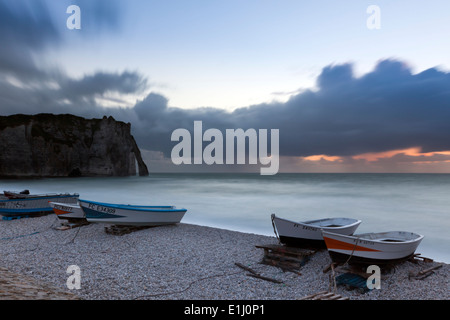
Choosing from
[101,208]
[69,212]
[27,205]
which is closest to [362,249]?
[101,208]

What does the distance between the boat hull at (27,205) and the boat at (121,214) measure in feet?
25.9

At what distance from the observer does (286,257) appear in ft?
32.3

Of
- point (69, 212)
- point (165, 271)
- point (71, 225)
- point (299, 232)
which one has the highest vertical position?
point (299, 232)

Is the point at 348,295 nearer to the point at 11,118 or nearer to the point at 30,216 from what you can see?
the point at 30,216

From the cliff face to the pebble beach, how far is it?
259 feet

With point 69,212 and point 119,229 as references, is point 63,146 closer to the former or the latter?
point 69,212

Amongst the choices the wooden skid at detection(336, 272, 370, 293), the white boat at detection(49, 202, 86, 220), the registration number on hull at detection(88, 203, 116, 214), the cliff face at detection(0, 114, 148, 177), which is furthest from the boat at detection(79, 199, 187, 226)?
the cliff face at detection(0, 114, 148, 177)

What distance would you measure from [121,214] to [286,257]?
27.5 feet

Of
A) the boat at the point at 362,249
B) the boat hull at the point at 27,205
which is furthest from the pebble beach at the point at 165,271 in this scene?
the boat hull at the point at 27,205

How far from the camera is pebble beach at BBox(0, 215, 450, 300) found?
7.41m

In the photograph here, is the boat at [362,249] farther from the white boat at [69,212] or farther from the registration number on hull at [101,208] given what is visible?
the white boat at [69,212]

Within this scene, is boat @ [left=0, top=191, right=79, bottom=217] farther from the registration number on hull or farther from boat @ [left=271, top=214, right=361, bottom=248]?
boat @ [left=271, top=214, right=361, bottom=248]
